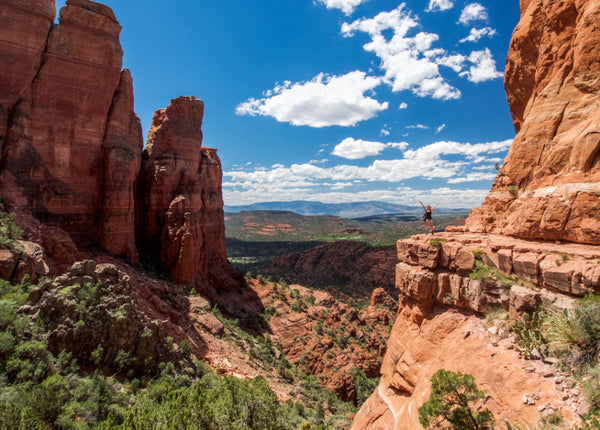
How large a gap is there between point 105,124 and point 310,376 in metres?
28.0

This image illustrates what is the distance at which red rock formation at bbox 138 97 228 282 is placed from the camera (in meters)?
29.1

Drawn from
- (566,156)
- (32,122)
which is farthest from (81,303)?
(566,156)

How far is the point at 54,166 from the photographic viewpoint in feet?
69.5

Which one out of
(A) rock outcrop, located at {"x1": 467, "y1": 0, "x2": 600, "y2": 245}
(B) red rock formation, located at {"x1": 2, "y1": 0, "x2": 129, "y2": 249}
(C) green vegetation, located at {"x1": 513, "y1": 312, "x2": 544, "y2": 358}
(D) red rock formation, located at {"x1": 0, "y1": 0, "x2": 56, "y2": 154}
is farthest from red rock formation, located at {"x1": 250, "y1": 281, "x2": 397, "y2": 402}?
(D) red rock formation, located at {"x1": 0, "y1": 0, "x2": 56, "y2": 154}

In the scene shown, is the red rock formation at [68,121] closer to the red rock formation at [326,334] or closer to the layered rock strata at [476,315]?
the red rock formation at [326,334]

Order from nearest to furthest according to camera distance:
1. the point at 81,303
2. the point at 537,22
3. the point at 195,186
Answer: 1. the point at 81,303
2. the point at 537,22
3. the point at 195,186

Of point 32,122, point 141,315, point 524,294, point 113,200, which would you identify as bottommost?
point 141,315

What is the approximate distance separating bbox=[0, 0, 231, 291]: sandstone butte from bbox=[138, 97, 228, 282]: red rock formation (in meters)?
0.11

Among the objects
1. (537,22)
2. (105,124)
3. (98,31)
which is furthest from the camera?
(105,124)

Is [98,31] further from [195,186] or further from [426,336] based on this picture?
[426,336]

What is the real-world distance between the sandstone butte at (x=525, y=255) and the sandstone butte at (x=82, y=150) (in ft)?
63.8

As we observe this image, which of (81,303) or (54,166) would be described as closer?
(81,303)

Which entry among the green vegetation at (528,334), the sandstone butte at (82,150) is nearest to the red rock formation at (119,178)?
the sandstone butte at (82,150)

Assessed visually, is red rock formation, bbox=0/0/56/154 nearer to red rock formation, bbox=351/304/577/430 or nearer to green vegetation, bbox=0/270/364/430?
green vegetation, bbox=0/270/364/430
